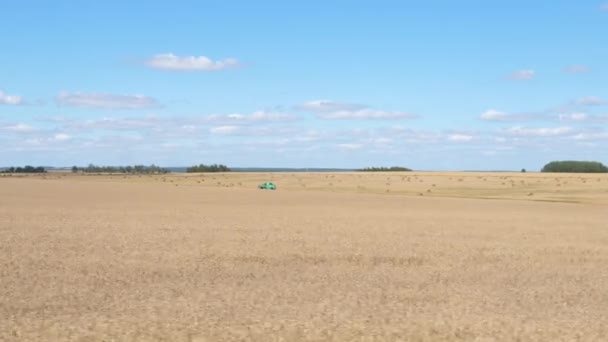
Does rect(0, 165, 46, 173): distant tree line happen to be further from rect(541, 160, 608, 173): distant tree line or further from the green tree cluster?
rect(541, 160, 608, 173): distant tree line

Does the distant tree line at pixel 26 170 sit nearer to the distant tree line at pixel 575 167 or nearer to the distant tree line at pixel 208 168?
the distant tree line at pixel 208 168

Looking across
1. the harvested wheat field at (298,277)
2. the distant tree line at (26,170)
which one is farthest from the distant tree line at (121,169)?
the harvested wheat field at (298,277)

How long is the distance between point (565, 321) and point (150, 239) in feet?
38.0

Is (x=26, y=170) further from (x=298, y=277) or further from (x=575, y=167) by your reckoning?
(x=298, y=277)

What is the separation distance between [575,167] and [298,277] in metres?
95.3

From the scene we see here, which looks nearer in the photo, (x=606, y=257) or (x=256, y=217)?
(x=606, y=257)

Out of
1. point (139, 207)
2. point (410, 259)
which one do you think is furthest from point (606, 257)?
point (139, 207)

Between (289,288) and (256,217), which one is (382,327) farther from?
(256,217)

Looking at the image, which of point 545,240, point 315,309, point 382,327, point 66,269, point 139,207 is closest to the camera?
point 382,327

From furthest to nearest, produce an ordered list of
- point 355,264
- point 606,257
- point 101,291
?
point 606,257
point 355,264
point 101,291

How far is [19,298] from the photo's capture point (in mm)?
11641

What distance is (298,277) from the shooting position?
1440 centimetres

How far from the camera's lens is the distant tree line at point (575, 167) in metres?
98.7

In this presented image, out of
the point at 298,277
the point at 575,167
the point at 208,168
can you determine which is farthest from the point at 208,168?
the point at 298,277
